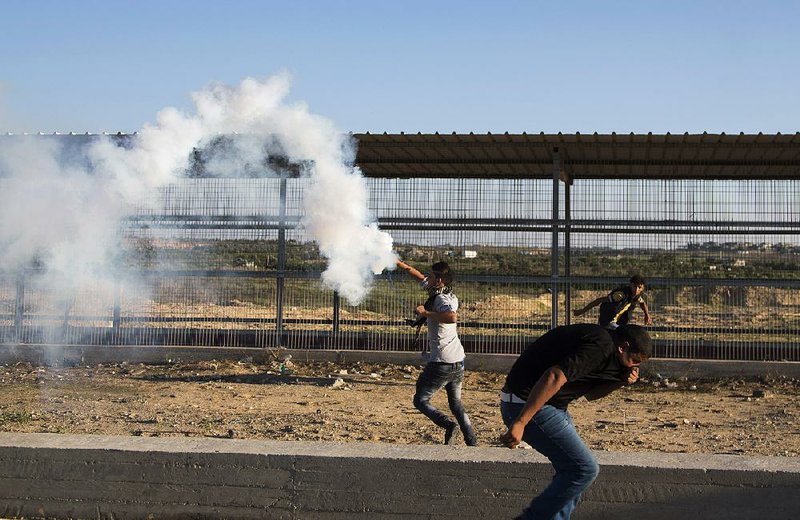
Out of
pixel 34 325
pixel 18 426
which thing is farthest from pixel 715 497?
pixel 34 325

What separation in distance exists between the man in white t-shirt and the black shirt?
2438 mm

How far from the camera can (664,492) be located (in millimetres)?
5145

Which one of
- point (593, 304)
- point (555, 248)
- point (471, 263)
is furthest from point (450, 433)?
point (555, 248)

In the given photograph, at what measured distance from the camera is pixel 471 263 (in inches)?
501

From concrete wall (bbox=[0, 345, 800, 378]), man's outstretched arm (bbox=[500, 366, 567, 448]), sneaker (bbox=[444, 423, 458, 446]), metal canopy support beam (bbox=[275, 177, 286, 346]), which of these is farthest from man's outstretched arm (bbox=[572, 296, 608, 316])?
man's outstretched arm (bbox=[500, 366, 567, 448])

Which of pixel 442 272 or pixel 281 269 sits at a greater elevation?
pixel 281 269

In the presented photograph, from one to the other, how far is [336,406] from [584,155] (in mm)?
5424

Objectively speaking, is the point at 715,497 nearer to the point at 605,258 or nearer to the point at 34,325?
the point at 605,258

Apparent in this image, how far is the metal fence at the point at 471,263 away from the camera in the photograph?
12414mm

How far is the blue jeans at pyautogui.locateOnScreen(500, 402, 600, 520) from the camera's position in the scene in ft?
15.5

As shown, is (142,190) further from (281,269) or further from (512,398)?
(512,398)

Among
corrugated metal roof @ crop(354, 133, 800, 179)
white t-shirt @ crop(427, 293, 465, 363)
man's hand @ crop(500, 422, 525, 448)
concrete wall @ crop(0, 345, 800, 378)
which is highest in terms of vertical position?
corrugated metal roof @ crop(354, 133, 800, 179)

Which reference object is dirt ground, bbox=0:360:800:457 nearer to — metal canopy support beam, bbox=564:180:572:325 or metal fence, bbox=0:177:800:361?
metal fence, bbox=0:177:800:361

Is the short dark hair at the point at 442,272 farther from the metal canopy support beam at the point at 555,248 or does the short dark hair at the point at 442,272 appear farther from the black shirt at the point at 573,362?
the metal canopy support beam at the point at 555,248
